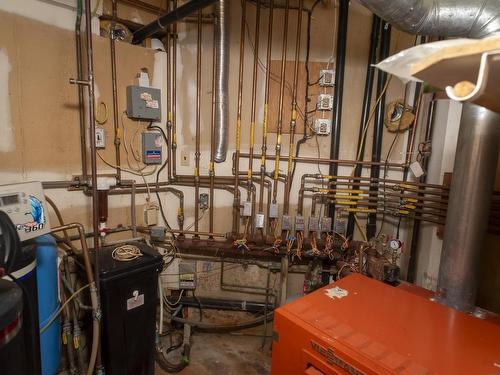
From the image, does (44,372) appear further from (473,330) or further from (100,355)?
(473,330)

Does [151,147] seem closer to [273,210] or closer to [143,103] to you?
[143,103]

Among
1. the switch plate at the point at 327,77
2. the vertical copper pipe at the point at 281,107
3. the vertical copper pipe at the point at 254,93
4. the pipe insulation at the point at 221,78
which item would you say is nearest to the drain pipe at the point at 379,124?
the switch plate at the point at 327,77

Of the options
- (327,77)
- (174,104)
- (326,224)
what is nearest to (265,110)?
(327,77)

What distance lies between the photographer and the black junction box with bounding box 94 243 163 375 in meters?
1.60

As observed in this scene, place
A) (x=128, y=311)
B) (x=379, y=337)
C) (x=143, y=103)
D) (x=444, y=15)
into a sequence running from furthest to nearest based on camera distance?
(x=143, y=103), (x=128, y=311), (x=444, y=15), (x=379, y=337)

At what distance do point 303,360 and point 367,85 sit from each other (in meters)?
1.94

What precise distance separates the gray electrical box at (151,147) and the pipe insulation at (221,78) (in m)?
0.46

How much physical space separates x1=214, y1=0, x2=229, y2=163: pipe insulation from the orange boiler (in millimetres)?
1409

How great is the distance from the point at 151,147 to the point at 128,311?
1183mm

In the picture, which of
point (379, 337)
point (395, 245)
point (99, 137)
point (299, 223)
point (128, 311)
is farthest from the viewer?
point (299, 223)

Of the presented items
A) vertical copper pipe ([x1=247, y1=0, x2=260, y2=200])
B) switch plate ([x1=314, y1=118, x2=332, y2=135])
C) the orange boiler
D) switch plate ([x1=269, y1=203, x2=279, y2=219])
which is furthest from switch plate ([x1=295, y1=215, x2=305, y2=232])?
the orange boiler

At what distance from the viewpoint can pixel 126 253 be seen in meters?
1.75

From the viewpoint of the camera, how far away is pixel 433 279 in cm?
177

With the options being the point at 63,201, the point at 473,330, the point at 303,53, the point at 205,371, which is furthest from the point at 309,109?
the point at 205,371
